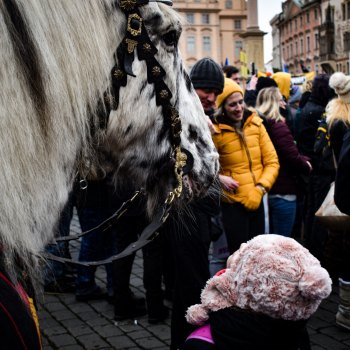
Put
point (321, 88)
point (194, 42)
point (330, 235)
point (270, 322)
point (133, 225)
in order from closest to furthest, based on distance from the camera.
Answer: point (270, 322)
point (133, 225)
point (330, 235)
point (321, 88)
point (194, 42)

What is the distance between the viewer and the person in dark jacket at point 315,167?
6.80 meters

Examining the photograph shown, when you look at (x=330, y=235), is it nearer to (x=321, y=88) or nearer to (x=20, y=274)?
(x=321, y=88)

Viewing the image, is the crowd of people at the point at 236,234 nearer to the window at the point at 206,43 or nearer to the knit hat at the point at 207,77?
the knit hat at the point at 207,77

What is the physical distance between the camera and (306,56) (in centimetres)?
9219

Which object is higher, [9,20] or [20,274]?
[9,20]

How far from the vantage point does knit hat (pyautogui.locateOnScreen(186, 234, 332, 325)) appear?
7.84ft

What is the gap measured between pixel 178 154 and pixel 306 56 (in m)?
94.6

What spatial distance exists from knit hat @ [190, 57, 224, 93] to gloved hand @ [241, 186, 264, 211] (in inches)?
Result: 39.5

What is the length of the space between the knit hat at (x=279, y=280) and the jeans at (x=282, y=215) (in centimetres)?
379

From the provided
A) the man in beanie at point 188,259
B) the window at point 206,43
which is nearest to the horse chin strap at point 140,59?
the man in beanie at point 188,259

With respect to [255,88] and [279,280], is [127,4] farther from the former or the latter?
[255,88]

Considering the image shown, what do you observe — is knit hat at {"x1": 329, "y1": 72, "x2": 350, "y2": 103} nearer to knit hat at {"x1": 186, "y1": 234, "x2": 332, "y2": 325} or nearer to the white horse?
knit hat at {"x1": 186, "y1": 234, "x2": 332, "y2": 325}

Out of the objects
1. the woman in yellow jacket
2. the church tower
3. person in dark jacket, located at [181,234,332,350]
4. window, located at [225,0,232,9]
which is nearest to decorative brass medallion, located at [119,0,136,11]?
person in dark jacket, located at [181,234,332,350]

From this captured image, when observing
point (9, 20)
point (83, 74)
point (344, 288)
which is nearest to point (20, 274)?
point (83, 74)
